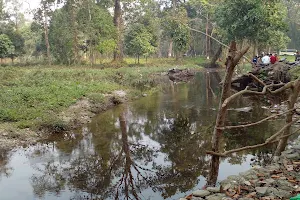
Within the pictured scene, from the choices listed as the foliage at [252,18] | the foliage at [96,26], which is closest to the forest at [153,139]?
the foliage at [252,18]

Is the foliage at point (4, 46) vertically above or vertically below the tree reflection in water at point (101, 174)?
above

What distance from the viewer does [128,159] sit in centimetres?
877

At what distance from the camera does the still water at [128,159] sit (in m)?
6.97

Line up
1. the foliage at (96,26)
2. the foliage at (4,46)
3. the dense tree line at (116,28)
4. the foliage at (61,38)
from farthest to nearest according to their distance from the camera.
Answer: the foliage at (61,38) < the foliage at (4,46) < the foliage at (96,26) < the dense tree line at (116,28)

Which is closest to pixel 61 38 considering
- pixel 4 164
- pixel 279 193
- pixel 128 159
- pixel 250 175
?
pixel 4 164

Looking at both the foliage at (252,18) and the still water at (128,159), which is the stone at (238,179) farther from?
the foliage at (252,18)

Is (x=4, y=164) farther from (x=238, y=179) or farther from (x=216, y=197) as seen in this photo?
(x=238, y=179)

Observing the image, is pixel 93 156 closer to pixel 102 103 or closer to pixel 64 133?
pixel 64 133

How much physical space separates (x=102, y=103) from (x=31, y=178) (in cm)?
798

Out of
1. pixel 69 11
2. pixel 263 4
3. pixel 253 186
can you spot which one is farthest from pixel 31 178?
pixel 69 11

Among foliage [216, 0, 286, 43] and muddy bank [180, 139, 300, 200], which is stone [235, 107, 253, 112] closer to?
muddy bank [180, 139, 300, 200]

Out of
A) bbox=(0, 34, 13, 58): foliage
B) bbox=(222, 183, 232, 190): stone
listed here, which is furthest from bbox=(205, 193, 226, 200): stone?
bbox=(0, 34, 13, 58): foliage

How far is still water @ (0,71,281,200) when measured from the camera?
6969 millimetres

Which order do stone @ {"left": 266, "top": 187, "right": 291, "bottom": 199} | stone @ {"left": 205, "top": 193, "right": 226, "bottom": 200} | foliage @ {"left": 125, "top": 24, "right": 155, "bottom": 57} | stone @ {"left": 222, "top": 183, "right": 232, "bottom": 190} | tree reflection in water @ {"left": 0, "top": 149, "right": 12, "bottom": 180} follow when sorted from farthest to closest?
foliage @ {"left": 125, "top": 24, "right": 155, "bottom": 57}, tree reflection in water @ {"left": 0, "top": 149, "right": 12, "bottom": 180}, stone @ {"left": 222, "top": 183, "right": 232, "bottom": 190}, stone @ {"left": 205, "top": 193, "right": 226, "bottom": 200}, stone @ {"left": 266, "top": 187, "right": 291, "bottom": 199}
